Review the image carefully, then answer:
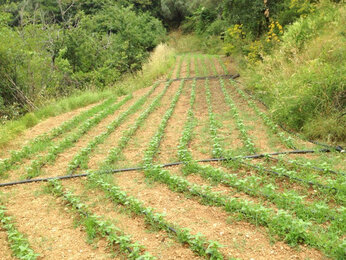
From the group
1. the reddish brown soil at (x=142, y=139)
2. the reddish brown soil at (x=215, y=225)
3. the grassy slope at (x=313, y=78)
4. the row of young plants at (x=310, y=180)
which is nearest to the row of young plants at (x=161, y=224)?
the reddish brown soil at (x=215, y=225)

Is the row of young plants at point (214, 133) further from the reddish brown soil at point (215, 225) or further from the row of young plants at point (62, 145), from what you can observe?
the row of young plants at point (62, 145)

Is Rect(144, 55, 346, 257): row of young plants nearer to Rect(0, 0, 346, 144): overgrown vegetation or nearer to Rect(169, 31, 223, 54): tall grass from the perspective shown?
Rect(0, 0, 346, 144): overgrown vegetation

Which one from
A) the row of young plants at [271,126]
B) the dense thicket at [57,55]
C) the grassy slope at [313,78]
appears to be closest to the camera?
the row of young plants at [271,126]

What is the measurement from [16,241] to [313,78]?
21.5 ft

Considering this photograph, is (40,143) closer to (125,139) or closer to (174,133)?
(125,139)

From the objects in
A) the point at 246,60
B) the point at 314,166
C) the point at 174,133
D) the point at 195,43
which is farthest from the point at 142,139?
the point at 195,43

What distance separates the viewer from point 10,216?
171 inches

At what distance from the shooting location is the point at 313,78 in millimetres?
7066

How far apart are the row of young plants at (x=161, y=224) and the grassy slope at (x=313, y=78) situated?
4099mm

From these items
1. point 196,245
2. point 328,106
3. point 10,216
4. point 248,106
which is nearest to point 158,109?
point 248,106

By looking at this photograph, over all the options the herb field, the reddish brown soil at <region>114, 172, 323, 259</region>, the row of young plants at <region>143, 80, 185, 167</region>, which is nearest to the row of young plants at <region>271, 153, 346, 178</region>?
the herb field

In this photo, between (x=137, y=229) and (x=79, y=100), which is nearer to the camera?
(x=137, y=229)

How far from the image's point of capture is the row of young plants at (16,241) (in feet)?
11.1

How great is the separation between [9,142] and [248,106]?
21.6 ft
